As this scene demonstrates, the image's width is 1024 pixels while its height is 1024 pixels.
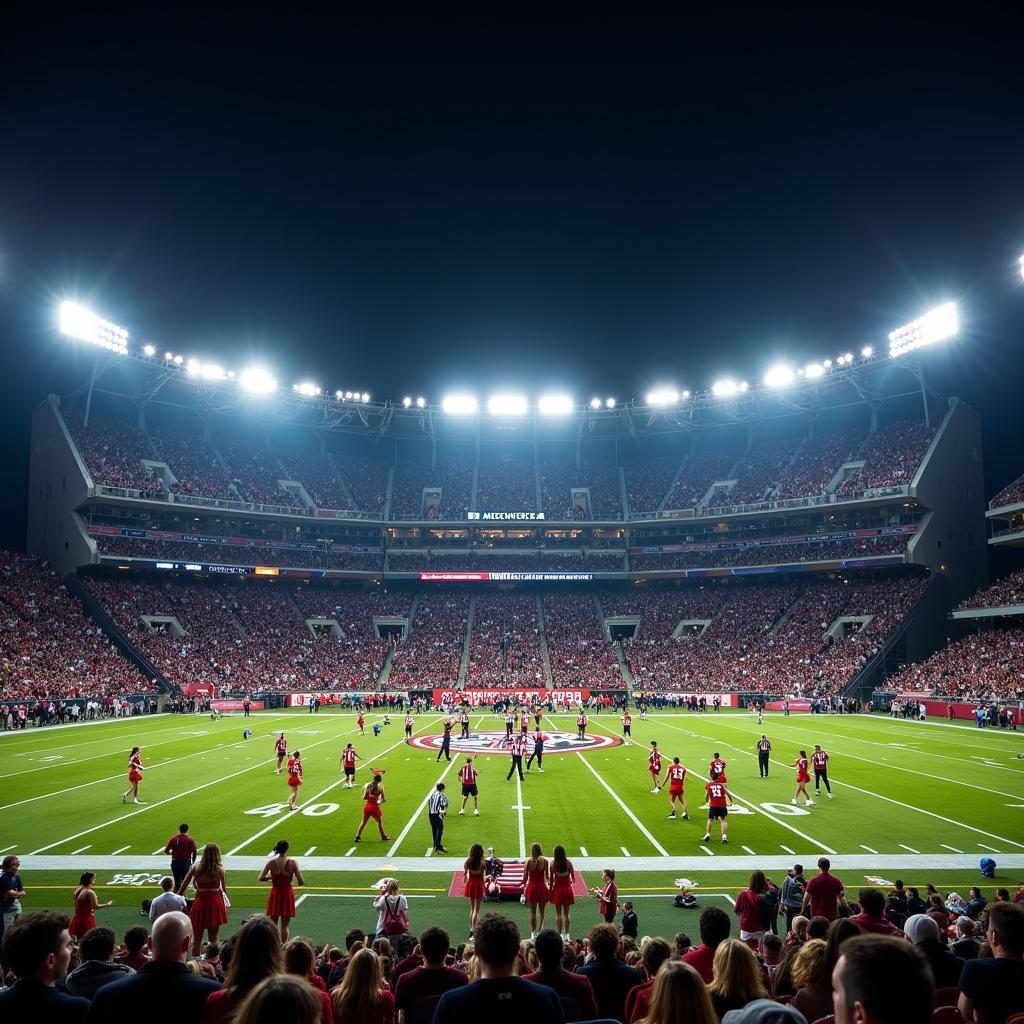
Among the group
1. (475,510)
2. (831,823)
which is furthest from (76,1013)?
(475,510)

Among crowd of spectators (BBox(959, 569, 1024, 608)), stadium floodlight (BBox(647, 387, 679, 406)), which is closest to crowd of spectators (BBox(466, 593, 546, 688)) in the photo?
stadium floodlight (BBox(647, 387, 679, 406))

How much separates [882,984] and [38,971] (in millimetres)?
4071

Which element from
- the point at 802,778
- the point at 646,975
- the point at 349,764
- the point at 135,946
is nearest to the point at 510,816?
the point at 349,764

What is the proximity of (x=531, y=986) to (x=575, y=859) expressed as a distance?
1274cm

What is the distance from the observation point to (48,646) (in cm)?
4656

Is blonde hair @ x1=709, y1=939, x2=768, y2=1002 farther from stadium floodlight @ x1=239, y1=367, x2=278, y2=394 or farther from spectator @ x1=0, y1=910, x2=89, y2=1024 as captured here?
stadium floodlight @ x1=239, y1=367, x2=278, y2=394

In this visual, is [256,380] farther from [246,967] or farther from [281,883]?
[246,967]

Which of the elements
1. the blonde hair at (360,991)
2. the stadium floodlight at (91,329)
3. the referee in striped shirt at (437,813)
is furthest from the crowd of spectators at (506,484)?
the blonde hair at (360,991)

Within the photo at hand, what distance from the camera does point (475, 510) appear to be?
76.8 meters

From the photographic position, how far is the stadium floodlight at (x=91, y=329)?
5338 cm

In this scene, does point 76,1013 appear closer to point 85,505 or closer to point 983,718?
point 983,718

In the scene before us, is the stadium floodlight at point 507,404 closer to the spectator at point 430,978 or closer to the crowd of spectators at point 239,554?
the crowd of spectators at point 239,554

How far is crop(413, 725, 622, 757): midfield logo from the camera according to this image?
3150 cm

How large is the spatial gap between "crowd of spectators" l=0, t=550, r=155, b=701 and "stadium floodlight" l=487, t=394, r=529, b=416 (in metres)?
41.3
